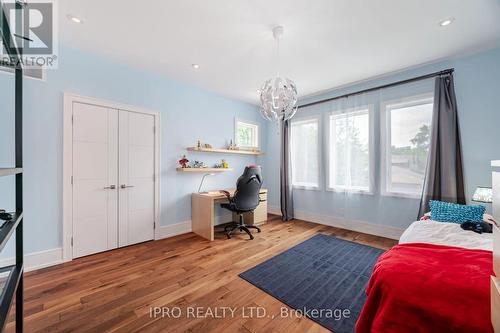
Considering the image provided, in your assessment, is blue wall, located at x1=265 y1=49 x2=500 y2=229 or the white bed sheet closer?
the white bed sheet

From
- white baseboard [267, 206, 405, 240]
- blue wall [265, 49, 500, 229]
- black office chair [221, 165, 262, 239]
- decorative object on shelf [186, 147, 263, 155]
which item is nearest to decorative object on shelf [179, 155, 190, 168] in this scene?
decorative object on shelf [186, 147, 263, 155]

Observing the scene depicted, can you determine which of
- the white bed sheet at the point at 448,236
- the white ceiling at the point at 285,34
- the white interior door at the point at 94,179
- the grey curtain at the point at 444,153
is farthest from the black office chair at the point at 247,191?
the grey curtain at the point at 444,153

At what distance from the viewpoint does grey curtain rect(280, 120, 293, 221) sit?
4492mm

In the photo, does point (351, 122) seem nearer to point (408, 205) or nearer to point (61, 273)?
point (408, 205)

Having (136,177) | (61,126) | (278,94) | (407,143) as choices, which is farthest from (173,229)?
(407,143)

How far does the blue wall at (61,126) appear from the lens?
2.33 m

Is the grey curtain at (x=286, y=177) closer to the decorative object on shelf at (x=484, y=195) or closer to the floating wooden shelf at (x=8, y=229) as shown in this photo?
the decorative object on shelf at (x=484, y=195)

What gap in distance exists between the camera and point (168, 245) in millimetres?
3074

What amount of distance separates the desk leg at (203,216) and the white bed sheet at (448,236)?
8.09 ft

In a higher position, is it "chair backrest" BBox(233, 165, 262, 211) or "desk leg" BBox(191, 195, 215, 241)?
"chair backrest" BBox(233, 165, 262, 211)

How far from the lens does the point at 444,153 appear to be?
2729mm

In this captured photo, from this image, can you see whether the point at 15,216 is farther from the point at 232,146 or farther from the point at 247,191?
the point at 232,146

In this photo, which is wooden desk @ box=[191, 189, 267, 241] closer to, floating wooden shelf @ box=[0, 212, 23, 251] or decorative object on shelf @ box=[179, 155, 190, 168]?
decorative object on shelf @ box=[179, 155, 190, 168]

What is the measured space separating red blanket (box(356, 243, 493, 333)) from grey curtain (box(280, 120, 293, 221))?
3140 millimetres
